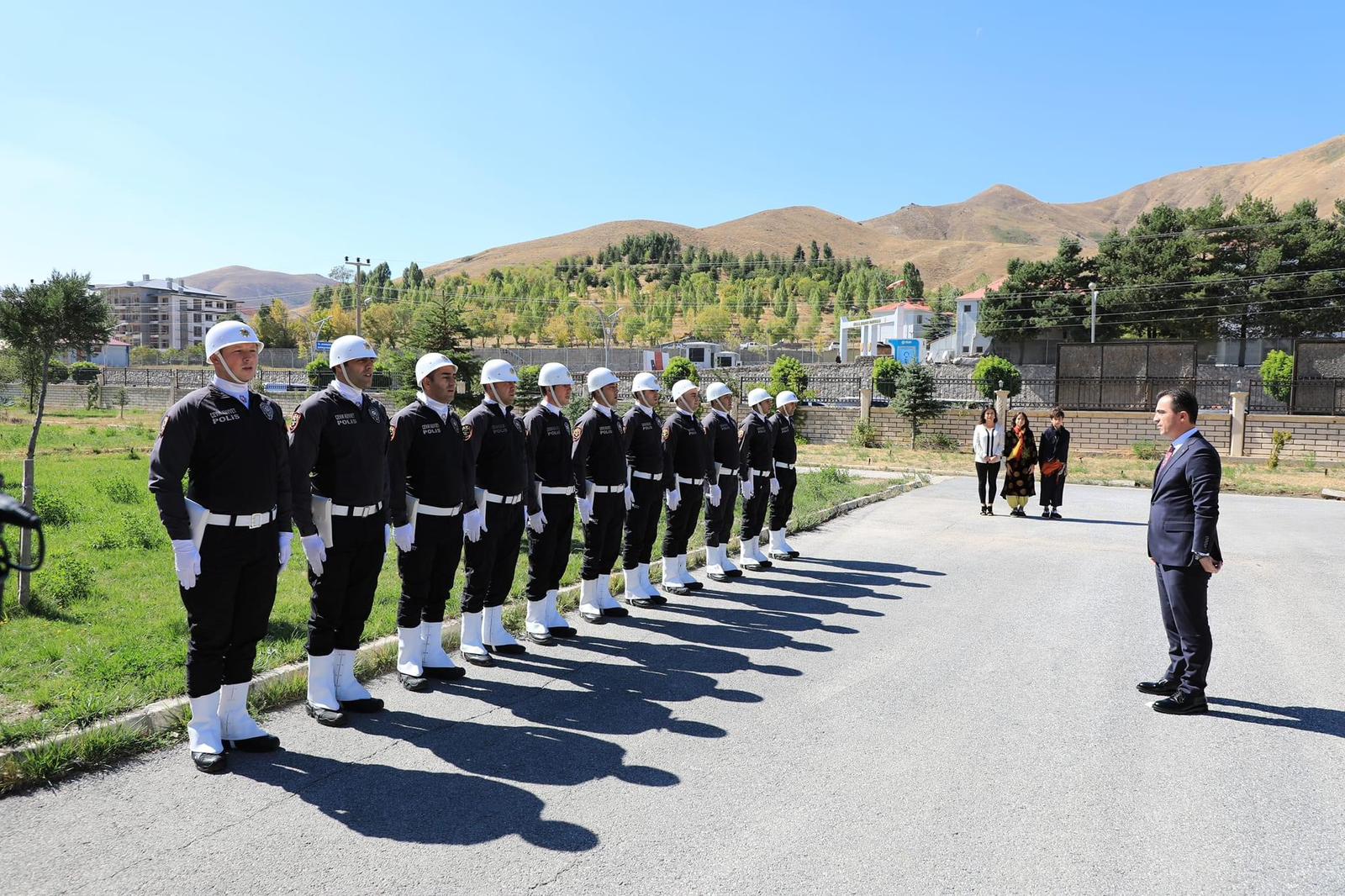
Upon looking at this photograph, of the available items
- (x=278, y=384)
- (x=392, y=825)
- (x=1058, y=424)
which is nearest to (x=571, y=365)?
(x=278, y=384)

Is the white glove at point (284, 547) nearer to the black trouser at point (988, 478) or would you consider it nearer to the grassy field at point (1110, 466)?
the black trouser at point (988, 478)

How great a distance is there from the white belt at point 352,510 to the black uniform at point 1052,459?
13293mm

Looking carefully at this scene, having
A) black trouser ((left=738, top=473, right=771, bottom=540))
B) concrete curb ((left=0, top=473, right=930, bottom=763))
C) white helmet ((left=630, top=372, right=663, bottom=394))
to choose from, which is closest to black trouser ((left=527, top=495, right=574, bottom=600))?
concrete curb ((left=0, top=473, right=930, bottom=763))

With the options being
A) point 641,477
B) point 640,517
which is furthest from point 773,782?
point 641,477

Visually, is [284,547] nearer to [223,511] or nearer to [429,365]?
[223,511]

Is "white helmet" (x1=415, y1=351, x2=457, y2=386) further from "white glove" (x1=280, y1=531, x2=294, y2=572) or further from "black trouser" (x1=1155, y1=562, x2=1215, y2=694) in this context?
"black trouser" (x1=1155, y1=562, x2=1215, y2=694)

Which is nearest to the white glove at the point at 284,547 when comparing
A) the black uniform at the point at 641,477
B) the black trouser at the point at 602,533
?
the black trouser at the point at 602,533

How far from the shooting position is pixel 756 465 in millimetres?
11070

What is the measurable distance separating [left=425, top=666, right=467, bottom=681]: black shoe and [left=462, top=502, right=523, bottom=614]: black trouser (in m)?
0.58

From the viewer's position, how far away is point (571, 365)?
77.5m

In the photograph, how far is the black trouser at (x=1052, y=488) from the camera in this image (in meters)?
15.9

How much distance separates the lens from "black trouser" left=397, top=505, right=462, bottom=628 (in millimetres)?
6094

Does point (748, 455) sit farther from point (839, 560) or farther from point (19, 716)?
point (19, 716)

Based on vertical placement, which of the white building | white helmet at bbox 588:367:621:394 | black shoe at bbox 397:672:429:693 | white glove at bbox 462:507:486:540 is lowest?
black shoe at bbox 397:672:429:693
